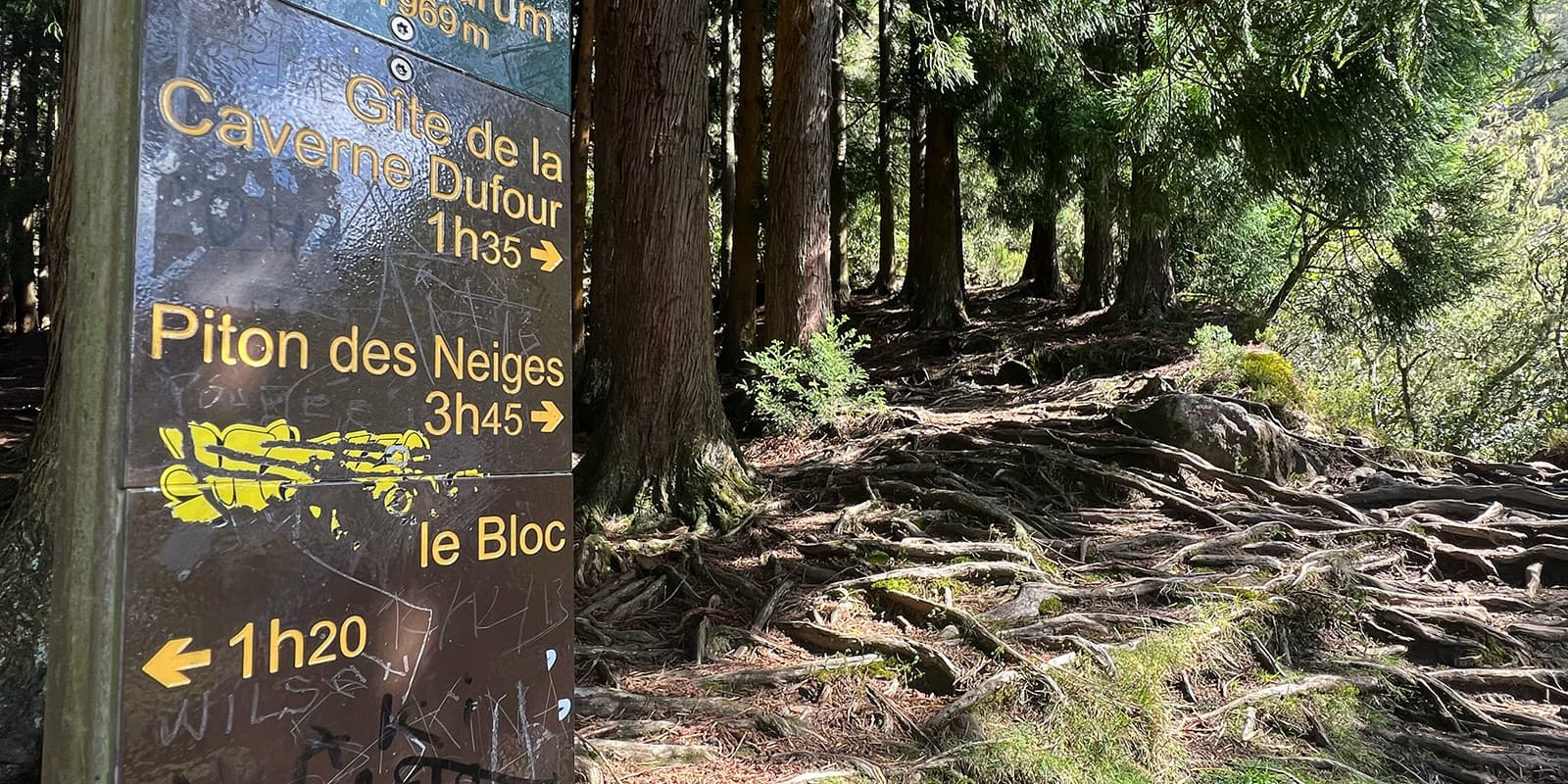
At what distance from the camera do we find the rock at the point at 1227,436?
20.6 ft

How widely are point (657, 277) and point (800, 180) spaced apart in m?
3.03

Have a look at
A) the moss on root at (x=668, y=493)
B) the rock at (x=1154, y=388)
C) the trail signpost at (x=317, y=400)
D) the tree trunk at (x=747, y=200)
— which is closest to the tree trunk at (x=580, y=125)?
the tree trunk at (x=747, y=200)

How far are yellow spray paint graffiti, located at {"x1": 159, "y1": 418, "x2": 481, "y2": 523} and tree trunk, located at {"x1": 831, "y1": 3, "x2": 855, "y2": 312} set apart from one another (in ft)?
33.5

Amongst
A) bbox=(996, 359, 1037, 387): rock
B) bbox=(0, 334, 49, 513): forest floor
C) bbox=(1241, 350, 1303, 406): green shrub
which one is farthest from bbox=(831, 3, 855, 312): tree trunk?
bbox=(0, 334, 49, 513): forest floor

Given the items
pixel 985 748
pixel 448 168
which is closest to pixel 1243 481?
pixel 985 748

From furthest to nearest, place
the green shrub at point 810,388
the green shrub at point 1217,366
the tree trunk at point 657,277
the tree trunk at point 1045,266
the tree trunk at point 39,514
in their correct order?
the tree trunk at point 1045,266
the green shrub at point 1217,366
the green shrub at point 810,388
the tree trunk at point 657,277
the tree trunk at point 39,514

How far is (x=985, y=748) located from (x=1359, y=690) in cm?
178

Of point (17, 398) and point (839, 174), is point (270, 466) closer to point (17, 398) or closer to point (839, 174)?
point (839, 174)

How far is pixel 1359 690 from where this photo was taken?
11.5ft

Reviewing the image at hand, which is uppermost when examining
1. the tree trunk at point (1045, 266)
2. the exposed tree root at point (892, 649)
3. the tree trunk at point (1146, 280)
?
the tree trunk at point (1045, 266)

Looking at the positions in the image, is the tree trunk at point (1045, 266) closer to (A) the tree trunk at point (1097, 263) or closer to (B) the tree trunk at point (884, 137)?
A: (A) the tree trunk at point (1097, 263)

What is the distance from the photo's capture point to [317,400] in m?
1.71

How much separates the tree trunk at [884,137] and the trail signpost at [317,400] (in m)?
10.3

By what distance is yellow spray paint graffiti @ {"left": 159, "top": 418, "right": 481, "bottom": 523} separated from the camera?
1.51 metres
